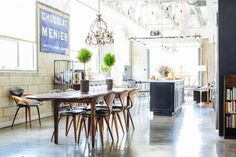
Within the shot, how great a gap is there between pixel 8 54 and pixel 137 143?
13.6 ft

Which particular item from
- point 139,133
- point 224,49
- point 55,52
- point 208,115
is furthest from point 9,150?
point 208,115

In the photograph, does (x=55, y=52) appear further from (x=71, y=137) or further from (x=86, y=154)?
(x=86, y=154)

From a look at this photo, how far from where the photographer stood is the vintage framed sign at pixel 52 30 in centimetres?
905

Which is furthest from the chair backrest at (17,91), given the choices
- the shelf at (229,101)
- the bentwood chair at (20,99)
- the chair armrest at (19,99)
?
the shelf at (229,101)

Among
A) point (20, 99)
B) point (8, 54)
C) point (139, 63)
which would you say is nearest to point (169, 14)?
point (8, 54)

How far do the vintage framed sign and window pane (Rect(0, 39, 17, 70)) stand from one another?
0.82 meters

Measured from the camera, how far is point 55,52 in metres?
9.74

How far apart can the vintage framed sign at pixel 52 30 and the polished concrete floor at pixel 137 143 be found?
2538mm

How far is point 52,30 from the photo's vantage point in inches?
379

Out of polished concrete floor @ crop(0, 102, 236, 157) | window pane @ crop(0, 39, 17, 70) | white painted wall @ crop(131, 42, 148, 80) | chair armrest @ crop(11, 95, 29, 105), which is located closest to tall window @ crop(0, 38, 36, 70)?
window pane @ crop(0, 39, 17, 70)

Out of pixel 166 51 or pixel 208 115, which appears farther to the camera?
pixel 166 51

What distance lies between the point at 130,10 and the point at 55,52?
12.7ft

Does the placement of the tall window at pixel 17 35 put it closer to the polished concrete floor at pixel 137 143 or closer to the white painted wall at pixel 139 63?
the polished concrete floor at pixel 137 143

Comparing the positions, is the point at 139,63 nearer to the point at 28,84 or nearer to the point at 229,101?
the point at 28,84
